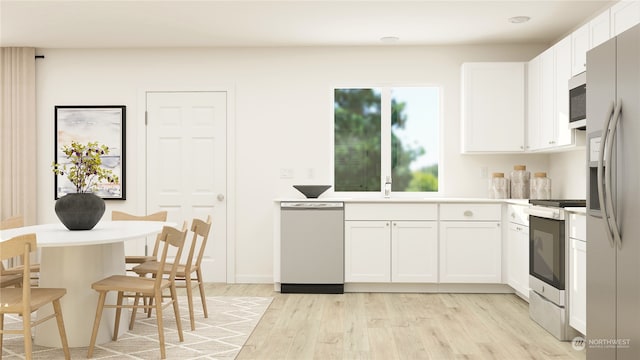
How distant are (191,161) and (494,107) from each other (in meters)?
3.26

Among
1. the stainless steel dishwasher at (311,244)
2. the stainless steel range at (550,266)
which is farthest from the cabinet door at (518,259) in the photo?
the stainless steel dishwasher at (311,244)

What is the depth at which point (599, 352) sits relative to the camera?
2.56 m

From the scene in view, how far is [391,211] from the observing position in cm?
517

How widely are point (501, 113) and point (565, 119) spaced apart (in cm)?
101

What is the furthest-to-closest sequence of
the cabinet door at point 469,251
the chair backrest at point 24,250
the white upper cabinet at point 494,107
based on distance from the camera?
the white upper cabinet at point 494,107, the cabinet door at point 469,251, the chair backrest at point 24,250

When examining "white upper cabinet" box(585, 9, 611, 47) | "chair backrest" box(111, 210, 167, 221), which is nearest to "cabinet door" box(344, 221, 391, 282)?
"chair backrest" box(111, 210, 167, 221)

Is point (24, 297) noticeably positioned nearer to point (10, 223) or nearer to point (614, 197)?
point (10, 223)

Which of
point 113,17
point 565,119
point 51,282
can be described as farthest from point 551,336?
point 113,17

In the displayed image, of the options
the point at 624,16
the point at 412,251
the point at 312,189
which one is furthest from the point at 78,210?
the point at 624,16

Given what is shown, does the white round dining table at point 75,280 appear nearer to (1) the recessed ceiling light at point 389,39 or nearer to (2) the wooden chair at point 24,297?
(2) the wooden chair at point 24,297

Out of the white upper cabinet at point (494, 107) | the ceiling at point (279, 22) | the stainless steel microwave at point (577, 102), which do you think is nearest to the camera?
the stainless steel microwave at point (577, 102)

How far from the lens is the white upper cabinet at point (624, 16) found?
3260mm

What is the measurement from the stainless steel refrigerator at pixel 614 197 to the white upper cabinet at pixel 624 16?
90cm

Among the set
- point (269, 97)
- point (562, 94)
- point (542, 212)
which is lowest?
point (542, 212)
